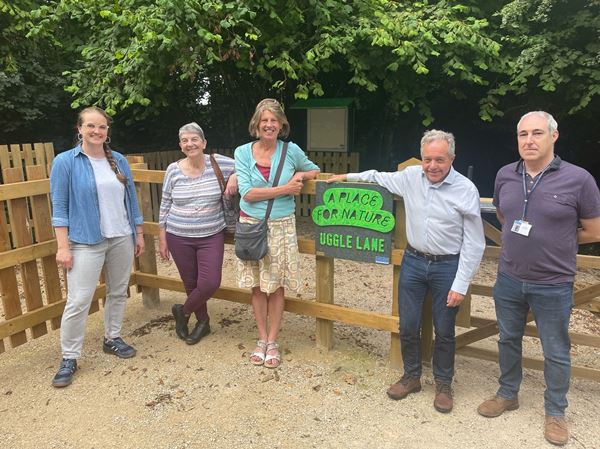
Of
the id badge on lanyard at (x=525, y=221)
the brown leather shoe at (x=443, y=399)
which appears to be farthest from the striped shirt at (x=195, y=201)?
the id badge on lanyard at (x=525, y=221)

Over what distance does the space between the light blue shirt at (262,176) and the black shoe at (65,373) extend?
1695 mm


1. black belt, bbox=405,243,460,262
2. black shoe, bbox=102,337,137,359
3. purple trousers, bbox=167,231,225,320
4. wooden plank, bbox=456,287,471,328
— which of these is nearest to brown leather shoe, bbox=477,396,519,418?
wooden plank, bbox=456,287,471,328

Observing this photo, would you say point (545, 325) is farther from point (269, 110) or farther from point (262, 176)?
point (269, 110)

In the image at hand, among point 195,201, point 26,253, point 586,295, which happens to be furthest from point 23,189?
point 586,295

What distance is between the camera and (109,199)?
3303mm

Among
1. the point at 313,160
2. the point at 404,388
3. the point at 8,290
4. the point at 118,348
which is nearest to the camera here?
the point at 404,388

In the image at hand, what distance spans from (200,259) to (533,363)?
2519 millimetres

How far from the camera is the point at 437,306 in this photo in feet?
9.53

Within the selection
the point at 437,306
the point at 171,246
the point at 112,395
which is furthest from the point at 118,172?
the point at 437,306

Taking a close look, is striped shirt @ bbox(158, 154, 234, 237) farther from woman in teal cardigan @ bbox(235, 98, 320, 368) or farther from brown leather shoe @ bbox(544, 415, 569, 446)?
brown leather shoe @ bbox(544, 415, 569, 446)

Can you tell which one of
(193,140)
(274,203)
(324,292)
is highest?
(193,140)

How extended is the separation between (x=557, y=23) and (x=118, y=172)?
6235 mm

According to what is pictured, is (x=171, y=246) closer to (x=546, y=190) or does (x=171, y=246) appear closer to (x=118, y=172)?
(x=118, y=172)

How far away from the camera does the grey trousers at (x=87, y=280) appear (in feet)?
10.7
